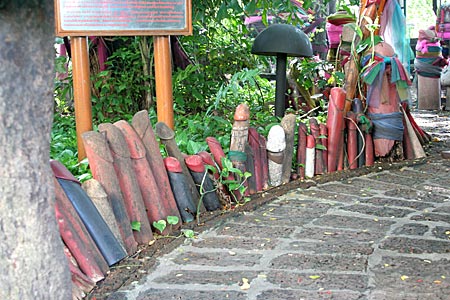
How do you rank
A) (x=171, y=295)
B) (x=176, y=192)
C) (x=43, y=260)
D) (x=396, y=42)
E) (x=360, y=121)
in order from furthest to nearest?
(x=396, y=42)
(x=360, y=121)
(x=176, y=192)
(x=171, y=295)
(x=43, y=260)

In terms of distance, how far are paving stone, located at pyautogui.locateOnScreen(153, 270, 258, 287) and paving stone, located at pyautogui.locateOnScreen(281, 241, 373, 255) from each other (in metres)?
0.47

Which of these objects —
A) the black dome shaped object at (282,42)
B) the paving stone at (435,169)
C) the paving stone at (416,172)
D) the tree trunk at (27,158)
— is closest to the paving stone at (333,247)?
the tree trunk at (27,158)

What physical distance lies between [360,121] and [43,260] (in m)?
3.99

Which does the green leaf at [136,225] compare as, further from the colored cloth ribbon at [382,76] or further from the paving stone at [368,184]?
the colored cloth ribbon at [382,76]

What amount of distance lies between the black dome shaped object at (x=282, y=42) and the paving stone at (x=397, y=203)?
2046 millimetres

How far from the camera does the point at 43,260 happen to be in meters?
1.95

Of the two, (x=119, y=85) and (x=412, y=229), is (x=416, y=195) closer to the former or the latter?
(x=412, y=229)

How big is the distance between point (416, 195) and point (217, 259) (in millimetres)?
1929

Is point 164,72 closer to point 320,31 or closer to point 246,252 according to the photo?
point 246,252

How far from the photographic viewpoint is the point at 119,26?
4445mm

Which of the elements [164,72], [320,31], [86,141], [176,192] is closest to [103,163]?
[86,141]

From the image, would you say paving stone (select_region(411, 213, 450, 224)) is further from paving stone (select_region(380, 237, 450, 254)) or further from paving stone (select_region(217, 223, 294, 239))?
paving stone (select_region(217, 223, 294, 239))

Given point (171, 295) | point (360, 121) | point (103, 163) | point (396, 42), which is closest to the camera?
point (171, 295)

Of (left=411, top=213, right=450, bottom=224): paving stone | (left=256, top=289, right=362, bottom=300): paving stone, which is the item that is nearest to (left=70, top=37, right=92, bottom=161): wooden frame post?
(left=256, top=289, right=362, bottom=300): paving stone
